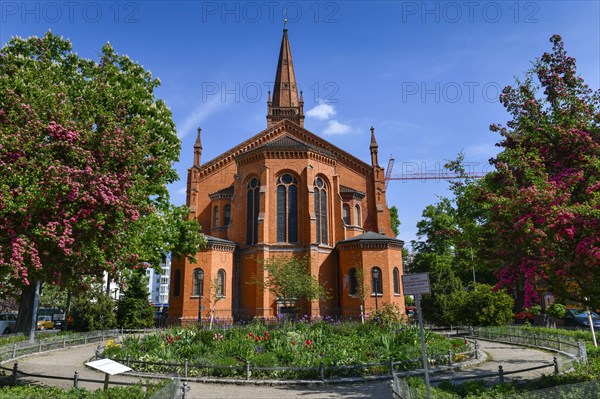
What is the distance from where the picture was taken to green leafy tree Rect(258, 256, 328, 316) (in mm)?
28781

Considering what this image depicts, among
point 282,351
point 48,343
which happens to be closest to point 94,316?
point 48,343

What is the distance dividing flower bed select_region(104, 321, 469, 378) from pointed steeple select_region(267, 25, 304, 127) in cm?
3439

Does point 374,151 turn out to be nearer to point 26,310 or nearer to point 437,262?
point 437,262

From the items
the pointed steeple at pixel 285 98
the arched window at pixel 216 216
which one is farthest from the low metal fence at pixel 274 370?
the pointed steeple at pixel 285 98

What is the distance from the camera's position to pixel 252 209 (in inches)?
1411

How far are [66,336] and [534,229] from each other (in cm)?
2248

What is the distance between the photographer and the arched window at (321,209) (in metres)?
35.2

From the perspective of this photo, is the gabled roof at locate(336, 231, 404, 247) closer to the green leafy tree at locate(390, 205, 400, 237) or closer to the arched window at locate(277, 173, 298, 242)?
the arched window at locate(277, 173, 298, 242)

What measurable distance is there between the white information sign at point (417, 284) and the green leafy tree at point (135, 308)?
27.1 meters

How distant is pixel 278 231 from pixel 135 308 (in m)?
12.8

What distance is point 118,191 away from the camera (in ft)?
35.9

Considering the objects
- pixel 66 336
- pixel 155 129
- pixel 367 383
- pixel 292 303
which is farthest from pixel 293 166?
pixel 367 383

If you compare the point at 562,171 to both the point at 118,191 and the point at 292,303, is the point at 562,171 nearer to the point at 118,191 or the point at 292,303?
the point at 118,191

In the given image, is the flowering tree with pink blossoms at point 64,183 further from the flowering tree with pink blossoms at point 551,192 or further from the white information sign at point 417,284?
the flowering tree with pink blossoms at point 551,192
